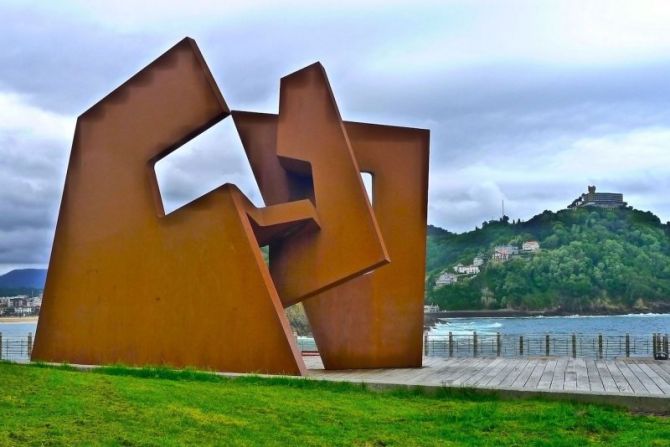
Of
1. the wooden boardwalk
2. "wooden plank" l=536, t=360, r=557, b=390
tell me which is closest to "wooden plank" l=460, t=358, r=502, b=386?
the wooden boardwalk

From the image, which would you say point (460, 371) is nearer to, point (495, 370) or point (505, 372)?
point (495, 370)

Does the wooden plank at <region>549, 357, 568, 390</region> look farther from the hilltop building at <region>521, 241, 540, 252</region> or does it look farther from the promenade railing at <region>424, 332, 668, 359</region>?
the hilltop building at <region>521, 241, 540, 252</region>

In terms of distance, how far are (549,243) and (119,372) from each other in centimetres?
9563

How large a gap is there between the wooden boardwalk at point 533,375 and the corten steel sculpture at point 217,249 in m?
1.16

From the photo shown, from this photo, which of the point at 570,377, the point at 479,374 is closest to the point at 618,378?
the point at 570,377

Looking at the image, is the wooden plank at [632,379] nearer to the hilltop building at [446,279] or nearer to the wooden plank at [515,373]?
the wooden plank at [515,373]

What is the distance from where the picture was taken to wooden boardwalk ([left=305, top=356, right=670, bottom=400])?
34.3 feet

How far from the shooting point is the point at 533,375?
491 inches

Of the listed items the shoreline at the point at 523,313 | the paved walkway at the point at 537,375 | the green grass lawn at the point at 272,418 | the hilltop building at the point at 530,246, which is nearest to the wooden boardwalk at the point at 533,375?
the paved walkway at the point at 537,375

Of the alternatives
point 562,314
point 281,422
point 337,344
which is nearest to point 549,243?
point 562,314

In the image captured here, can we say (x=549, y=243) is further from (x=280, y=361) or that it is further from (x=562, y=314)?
(x=280, y=361)

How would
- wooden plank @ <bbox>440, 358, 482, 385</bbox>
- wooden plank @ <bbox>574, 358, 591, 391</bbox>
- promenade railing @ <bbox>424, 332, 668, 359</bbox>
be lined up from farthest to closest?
promenade railing @ <bbox>424, 332, 668, 359</bbox>, wooden plank @ <bbox>440, 358, 482, 385</bbox>, wooden plank @ <bbox>574, 358, 591, 391</bbox>

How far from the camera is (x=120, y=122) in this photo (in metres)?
13.8

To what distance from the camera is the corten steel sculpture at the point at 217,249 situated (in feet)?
41.6
